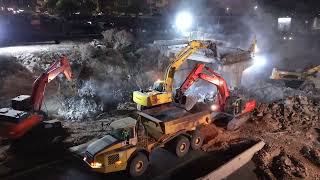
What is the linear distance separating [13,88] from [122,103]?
610 centimetres

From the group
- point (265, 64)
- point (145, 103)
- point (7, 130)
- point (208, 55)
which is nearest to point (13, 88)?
point (7, 130)

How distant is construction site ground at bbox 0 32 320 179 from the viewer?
1129cm

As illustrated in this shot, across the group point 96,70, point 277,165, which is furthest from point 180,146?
point 96,70

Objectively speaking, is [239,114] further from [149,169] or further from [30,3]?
[30,3]

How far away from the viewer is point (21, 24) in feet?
98.6

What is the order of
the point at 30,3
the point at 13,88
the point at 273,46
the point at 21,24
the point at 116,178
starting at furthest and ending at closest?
the point at 30,3
the point at 273,46
the point at 21,24
the point at 13,88
the point at 116,178

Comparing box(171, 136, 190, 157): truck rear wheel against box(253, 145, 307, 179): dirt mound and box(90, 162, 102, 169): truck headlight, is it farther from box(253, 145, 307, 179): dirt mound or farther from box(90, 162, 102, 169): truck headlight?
box(90, 162, 102, 169): truck headlight

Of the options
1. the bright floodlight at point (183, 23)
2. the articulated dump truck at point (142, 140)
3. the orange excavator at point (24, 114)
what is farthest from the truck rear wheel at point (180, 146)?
the bright floodlight at point (183, 23)

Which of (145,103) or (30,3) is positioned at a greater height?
(30,3)

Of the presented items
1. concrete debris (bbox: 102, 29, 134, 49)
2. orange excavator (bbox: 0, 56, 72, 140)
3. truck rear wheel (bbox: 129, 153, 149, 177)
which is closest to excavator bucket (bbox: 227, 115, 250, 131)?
truck rear wheel (bbox: 129, 153, 149, 177)

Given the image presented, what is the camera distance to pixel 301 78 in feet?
70.1

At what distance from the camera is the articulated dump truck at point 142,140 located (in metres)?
9.61

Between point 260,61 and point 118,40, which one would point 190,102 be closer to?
point 118,40

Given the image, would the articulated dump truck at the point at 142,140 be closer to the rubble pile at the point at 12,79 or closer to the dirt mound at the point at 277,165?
the dirt mound at the point at 277,165
